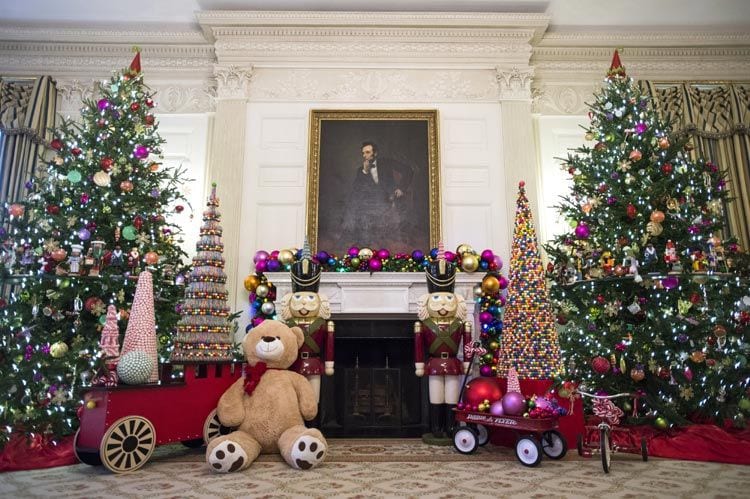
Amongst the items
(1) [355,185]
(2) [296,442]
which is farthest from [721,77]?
(2) [296,442]

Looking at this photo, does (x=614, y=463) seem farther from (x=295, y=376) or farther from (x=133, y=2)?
(x=133, y=2)

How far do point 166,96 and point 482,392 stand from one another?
6.08 m

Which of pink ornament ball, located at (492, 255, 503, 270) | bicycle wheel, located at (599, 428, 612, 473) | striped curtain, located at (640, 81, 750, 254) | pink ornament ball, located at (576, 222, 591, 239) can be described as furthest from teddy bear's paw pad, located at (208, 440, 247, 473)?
striped curtain, located at (640, 81, 750, 254)

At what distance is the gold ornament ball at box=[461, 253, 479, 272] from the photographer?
5.86 metres

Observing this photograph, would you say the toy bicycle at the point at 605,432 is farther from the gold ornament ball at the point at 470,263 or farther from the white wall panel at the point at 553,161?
the white wall panel at the point at 553,161

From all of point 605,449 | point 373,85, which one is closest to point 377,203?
point 373,85

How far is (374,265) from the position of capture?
5.85 metres

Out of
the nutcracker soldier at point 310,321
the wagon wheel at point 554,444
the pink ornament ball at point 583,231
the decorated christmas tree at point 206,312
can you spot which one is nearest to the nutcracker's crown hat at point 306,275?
the nutcracker soldier at point 310,321

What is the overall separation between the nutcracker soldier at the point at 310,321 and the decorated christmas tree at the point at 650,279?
239 cm

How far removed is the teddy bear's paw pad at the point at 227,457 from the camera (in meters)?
3.28

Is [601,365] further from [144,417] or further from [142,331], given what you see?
[142,331]

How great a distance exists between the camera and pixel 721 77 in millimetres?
7254

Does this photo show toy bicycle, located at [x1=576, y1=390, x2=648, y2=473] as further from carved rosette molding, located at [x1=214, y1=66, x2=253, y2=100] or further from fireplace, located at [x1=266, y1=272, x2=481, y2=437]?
carved rosette molding, located at [x1=214, y1=66, x2=253, y2=100]

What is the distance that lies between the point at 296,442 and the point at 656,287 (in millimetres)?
3734
